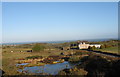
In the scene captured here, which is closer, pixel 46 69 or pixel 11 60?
pixel 46 69

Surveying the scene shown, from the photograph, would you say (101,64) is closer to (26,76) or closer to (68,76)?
(68,76)

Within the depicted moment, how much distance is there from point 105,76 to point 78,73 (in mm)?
1750

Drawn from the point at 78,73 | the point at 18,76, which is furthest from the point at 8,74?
the point at 78,73

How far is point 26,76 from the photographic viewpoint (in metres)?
7.25

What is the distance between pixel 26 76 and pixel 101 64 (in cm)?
533

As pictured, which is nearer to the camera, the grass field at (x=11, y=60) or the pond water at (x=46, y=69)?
the grass field at (x=11, y=60)

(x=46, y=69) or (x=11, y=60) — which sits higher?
(x=11, y=60)

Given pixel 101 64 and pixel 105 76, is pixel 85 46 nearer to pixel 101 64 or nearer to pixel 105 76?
pixel 101 64

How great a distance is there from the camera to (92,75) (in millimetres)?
7246

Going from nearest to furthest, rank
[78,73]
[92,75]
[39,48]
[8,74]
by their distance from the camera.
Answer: [78,73], [92,75], [8,74], [39,48]

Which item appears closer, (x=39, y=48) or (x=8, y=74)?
(x=8, y=74)

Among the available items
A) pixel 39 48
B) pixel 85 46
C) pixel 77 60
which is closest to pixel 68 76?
pixel 77 60

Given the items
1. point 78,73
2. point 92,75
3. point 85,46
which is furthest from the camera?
point 85,46

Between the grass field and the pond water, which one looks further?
the pond water
